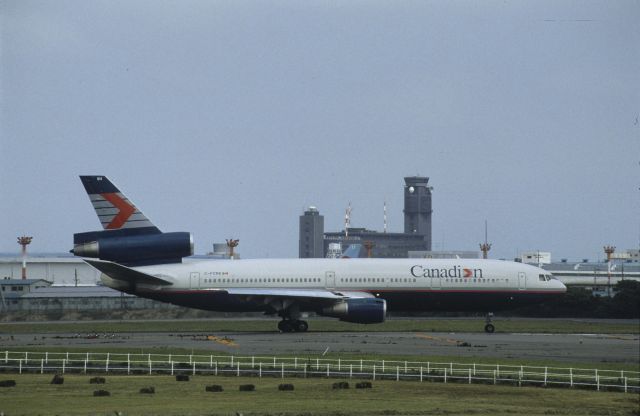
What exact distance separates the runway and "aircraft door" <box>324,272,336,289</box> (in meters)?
4.05

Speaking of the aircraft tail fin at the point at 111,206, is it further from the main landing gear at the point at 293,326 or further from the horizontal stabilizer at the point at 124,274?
the main landing gear at the point at 293,326

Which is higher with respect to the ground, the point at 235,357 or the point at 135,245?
the point at 135,245

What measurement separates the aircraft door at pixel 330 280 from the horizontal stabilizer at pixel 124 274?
415 inches

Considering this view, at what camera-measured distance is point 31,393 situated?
129 feet

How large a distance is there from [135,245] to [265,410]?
1471 inches

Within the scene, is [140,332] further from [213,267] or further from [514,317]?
[514,317]

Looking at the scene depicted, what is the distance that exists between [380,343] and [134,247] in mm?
20238

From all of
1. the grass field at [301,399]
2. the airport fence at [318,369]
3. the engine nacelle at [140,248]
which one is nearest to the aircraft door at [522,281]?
the engine nacelle at [140,248]

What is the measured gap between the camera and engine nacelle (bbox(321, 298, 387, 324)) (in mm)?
68688

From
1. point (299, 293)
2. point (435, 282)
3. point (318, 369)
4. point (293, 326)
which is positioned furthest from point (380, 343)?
point (318, 369)

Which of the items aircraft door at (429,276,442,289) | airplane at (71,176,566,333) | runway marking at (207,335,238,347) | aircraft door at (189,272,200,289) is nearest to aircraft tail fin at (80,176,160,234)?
airplane at (71,176,566,333)

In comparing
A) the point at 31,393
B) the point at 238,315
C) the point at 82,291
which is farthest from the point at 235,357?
the point at 82,291

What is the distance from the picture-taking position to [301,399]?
38.2 m

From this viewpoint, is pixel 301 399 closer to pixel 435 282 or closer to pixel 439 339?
pixel 439 339
